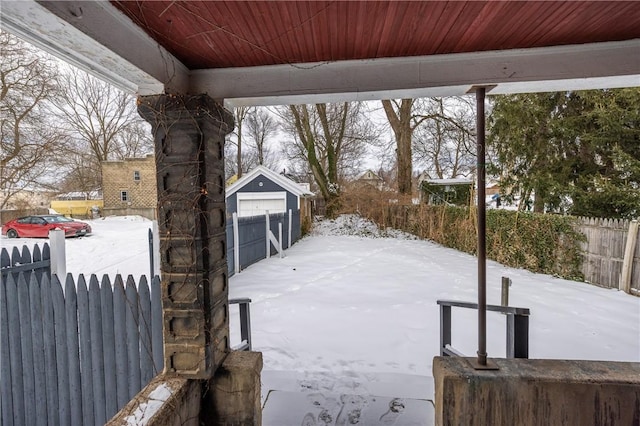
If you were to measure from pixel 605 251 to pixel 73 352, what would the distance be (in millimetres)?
7494

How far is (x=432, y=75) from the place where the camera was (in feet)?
6.04

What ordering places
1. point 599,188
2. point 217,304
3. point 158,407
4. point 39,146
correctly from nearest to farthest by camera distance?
point 158,407 < point 217,304 < point 599,188 < point 39,146

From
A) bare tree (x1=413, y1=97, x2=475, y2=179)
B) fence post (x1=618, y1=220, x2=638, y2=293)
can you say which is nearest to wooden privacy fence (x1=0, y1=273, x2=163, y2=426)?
fence post (x1=618, y1=220, x2=638, y2=293)

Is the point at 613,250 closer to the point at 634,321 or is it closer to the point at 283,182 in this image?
the point at 634,321

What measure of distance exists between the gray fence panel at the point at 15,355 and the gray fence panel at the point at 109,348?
71 centimetres

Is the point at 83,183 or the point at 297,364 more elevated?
the point at 83,183

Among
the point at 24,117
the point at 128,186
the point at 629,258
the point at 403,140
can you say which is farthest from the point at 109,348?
the point at 128,186

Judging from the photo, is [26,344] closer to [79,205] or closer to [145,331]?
[145,331]

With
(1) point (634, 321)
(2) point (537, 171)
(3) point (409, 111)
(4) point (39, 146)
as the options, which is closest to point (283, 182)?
(3) point (409, 111)

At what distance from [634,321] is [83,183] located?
20.5m

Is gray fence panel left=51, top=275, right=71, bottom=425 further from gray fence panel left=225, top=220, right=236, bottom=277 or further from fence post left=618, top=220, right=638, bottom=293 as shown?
fence post left=618, top=220, right=638, bottom=293

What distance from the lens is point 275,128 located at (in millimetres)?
24312

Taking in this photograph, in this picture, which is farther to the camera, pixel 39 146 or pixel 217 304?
pixel 39 146

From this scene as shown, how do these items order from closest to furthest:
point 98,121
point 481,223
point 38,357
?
point 481,223 < point 38,357 < point 98,121
